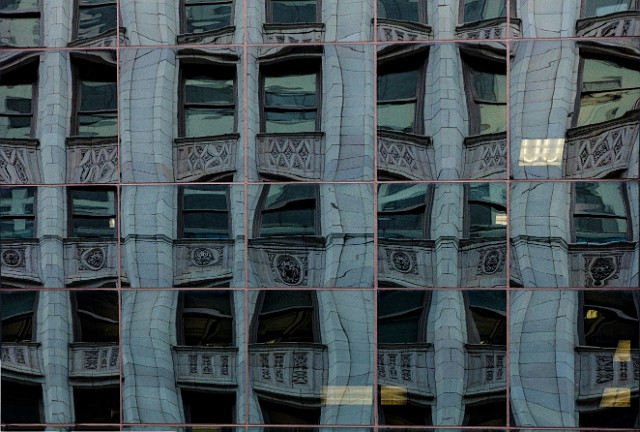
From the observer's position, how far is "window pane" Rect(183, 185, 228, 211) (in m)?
10.5

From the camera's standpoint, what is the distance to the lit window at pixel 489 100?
10297 mm

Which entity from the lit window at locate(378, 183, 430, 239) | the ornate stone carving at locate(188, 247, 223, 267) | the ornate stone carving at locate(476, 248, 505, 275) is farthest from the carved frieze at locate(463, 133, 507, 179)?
the ornate stone carving at locate(188, 247, 223, 267)

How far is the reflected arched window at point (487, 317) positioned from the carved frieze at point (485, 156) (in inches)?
68.7

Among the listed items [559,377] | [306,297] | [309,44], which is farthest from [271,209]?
[559,377]

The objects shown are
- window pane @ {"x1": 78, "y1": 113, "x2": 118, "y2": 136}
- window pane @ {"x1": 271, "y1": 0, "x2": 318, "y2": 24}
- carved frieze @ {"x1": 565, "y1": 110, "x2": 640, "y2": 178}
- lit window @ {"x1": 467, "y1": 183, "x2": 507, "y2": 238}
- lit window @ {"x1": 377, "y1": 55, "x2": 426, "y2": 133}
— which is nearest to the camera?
carved frieze @ {"x1": 565, "y1": 110, "x2": 640, "y2": 178}

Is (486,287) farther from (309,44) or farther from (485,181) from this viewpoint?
(309,44)

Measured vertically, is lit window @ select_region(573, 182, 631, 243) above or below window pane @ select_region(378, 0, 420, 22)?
below

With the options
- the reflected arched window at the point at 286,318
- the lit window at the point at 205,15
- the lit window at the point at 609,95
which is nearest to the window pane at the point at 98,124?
the lit window at the point at 205,15

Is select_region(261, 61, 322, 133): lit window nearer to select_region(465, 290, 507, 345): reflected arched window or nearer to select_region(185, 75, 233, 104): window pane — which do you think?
select_region(185, 75, 233, 104): window pane

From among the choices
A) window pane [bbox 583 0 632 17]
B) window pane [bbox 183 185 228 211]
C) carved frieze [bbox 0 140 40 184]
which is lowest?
window pane [bbox 183 185 228 211]

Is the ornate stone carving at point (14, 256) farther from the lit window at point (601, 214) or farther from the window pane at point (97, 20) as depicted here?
the lit window at point (601, 214)

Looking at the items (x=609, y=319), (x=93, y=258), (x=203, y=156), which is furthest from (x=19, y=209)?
(x=609, y=319)

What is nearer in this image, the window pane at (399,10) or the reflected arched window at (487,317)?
the reflected arched window at (487,317)

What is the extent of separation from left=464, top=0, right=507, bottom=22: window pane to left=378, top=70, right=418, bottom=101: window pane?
1.16 metres
